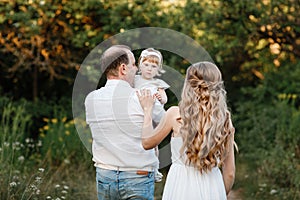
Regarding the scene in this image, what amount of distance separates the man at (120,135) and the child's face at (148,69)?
269 mm

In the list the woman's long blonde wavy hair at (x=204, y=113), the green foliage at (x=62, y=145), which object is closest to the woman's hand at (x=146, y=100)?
the woman's long blonde wavy hair at (x=204, y=113)

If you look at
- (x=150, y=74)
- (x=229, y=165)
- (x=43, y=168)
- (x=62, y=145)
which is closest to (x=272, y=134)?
(x=62, y=145)

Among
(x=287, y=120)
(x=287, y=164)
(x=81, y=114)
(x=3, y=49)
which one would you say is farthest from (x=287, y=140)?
(x=3, y=49)

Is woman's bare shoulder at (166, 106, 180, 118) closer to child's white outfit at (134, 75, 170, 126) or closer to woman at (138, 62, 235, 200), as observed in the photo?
woman at (138, 62, 235, 200)

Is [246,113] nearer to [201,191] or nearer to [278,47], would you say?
[278,47]

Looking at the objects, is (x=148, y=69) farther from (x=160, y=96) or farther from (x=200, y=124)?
(x=200, y=124)

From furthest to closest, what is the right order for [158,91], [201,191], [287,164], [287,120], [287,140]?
[287,120] → [287,140] → [287,164] → [158,91] → [201,191]

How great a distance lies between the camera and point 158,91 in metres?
4.25

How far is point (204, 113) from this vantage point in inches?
150

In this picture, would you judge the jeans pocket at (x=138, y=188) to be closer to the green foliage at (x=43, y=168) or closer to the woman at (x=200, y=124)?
the woman at (x=200, y=124)

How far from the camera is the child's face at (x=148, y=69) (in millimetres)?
4375

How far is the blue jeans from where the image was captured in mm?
3959

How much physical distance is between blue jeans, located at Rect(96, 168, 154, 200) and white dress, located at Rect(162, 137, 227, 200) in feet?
0.56

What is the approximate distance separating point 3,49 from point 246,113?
4.58 metres
